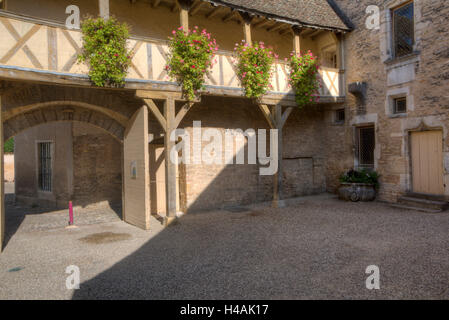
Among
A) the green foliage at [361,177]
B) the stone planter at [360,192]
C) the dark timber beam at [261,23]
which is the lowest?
the stone planter at [360,192]

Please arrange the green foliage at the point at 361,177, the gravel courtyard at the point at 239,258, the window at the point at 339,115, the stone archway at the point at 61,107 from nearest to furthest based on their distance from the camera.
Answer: the gravel courtyard at the point at 239,258
the stone archway at the point at 61,107
the green foliage at the point at 361,177
the window at the point at 339,115

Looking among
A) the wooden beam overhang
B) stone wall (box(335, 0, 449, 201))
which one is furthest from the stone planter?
the wooden beam overhang

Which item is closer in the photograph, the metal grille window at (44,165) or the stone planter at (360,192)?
the stone planter at (360,192)

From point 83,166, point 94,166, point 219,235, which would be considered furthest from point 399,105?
point 83,166

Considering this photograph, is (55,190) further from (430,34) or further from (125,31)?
(430,34)

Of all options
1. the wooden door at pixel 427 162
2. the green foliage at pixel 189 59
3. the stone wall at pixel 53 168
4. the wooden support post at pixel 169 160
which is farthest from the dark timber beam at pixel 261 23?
the stone wall at pixel 53 168

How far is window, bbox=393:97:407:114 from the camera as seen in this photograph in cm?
902

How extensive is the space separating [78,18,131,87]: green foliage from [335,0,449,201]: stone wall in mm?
7602

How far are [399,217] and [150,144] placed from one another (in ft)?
22.4

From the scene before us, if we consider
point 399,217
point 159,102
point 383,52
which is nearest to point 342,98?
point 383,52

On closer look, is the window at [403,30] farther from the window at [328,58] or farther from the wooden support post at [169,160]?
the wooden support post at [169,160]

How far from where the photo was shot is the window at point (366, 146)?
33.1ft

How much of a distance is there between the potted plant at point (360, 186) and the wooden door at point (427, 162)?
114 centimetres

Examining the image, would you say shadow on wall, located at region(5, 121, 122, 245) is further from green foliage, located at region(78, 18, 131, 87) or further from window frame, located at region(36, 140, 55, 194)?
green foliage, located at region(78, 18, 131, 87)
